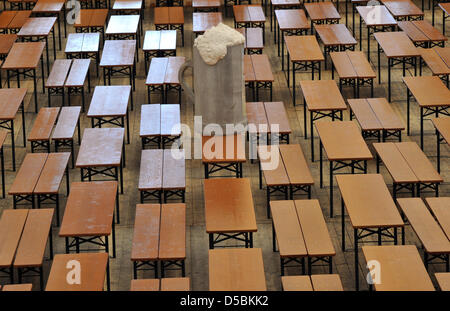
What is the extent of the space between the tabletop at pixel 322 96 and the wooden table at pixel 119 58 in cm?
535

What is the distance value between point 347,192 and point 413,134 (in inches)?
220

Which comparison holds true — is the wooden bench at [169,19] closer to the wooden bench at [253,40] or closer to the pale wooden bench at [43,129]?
the wooden bench at [253,40]

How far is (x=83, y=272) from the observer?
53.6 feet

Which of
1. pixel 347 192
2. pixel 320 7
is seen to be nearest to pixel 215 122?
pixel 347 192

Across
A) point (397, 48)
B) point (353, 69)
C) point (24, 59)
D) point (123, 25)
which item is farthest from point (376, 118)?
point (24, 59)

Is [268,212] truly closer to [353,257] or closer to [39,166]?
[353,257]

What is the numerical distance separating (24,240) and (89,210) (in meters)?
1.54

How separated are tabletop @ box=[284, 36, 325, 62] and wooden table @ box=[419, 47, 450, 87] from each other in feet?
10.1

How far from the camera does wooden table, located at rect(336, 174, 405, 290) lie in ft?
58.0

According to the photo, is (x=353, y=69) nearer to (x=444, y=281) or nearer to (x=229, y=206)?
(x=229, y=206)

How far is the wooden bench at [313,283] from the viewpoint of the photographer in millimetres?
16219

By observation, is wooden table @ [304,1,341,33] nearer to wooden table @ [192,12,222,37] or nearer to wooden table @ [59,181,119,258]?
wooden table @ [192,12,222,37]

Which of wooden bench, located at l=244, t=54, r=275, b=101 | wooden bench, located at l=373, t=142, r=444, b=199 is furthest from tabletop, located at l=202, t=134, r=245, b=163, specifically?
wooden bench, located at l=373, t=142, r=444, b=199

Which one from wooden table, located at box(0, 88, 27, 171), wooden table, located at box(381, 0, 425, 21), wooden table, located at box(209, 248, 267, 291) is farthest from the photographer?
wooden table, located at box(381, 0, 425, 21)
